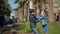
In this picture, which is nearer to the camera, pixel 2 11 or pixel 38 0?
pixel 2 11

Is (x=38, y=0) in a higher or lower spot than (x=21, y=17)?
higher

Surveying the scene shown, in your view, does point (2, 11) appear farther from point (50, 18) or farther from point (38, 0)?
point (38, 0)

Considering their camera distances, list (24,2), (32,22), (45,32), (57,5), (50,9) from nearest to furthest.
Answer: (32,22)
(45,32)
(50,9)
(24,2)
(57,5)

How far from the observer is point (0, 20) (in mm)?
24250

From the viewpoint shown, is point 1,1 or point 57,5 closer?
point 1,1

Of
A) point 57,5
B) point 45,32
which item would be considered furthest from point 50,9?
point 57,5

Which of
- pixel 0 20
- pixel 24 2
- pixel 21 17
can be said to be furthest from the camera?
pixel 21 17

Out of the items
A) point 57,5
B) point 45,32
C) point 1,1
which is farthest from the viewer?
point 57,5

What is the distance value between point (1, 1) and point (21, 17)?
23.5 meters

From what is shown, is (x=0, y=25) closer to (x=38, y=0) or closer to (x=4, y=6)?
(x=4, y=6)

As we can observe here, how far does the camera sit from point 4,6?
1073 inches

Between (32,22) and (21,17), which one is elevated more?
(32,22)

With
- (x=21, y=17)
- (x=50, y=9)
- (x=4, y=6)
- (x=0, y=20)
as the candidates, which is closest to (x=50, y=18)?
(x=50, y=9)

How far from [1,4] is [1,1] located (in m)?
0.38
